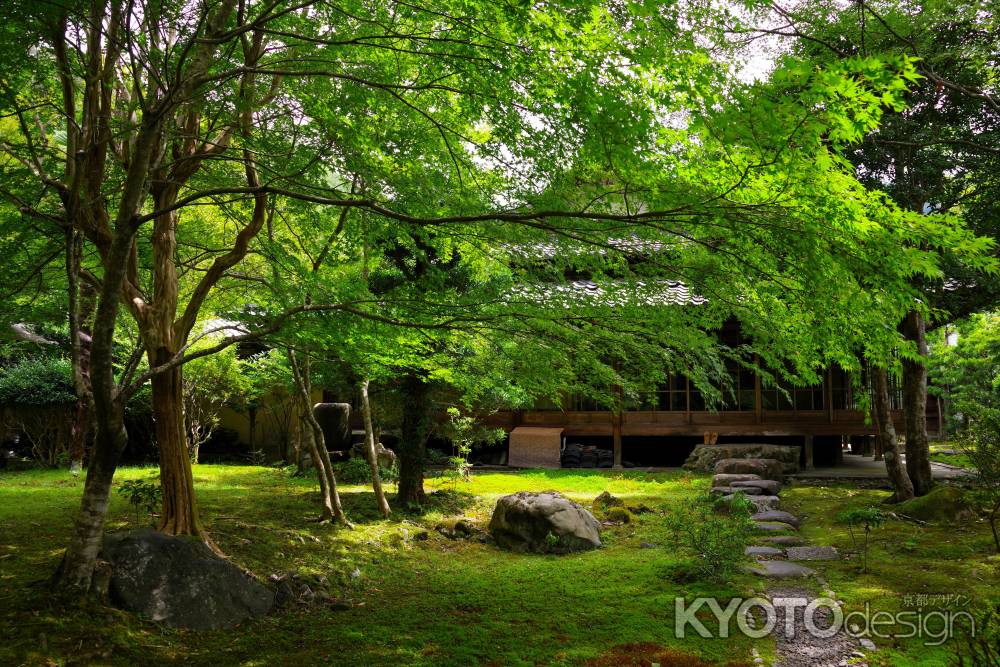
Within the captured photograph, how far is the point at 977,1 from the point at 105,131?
10.4 meters

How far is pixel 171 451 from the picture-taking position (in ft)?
22.6

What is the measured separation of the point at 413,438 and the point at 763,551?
5.57m

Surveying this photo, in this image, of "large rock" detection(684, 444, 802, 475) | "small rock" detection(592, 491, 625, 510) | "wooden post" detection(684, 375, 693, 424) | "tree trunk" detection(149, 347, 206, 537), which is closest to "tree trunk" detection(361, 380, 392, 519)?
"tree trunk" detection(149, 347, 206, 537)

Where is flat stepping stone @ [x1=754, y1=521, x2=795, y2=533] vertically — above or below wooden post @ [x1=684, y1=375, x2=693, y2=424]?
below

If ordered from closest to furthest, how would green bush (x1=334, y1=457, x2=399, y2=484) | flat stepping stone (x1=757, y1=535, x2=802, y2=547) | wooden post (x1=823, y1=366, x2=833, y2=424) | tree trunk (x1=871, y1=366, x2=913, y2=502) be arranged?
flat stepping stone (x1=757, y1=535, x2=802, y2=547) → tree trunk (x1=871, y1=366, x2=913, y2=502) → green bush (x1=334, y1=457, x2=399, y2=484) → wooden post (x1=823, y1=366, x2=833, y2=424)

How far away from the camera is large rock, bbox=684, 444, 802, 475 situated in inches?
623

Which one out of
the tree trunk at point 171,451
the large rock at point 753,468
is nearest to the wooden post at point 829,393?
the large rock at point 753,468

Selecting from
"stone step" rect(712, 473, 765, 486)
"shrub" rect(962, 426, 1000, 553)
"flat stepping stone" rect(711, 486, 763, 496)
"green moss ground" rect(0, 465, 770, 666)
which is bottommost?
"green moss ground" rect(0, 465, 770, 666)

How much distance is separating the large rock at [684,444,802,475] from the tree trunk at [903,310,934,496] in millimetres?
4257

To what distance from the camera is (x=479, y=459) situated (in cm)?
1864

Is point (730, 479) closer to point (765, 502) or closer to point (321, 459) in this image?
point (765, 502)

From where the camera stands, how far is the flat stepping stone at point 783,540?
8766 millimetres

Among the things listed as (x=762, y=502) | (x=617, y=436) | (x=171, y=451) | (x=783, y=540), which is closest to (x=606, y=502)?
(x=762, y=502)

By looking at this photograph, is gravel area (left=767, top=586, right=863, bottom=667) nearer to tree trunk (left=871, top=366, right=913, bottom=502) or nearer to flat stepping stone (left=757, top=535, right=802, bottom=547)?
flat stepping stone (left=757, top=535, right=802, bottom=547)
